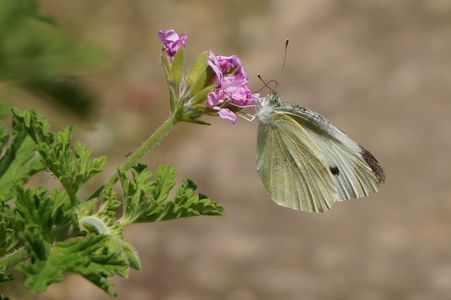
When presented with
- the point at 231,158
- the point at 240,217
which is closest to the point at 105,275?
the point at 240,217

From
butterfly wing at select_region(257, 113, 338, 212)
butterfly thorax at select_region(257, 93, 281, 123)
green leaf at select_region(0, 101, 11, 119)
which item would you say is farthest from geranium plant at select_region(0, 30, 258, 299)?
butterfly wing at select_region(257, 113, 338, 212)

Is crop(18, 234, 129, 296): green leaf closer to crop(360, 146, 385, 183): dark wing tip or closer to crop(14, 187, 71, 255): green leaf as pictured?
crop(14, 187, 71, 255): green leaf

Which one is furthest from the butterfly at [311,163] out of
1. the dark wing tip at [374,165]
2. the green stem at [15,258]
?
the green stem at [15,258]

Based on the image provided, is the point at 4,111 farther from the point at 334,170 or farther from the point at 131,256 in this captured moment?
the point at 334,170

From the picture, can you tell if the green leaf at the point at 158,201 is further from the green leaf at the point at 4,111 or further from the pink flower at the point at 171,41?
the green leaf at the point at 4,111

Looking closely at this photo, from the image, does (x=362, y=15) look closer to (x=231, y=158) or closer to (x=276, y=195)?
(x=231, y=158)

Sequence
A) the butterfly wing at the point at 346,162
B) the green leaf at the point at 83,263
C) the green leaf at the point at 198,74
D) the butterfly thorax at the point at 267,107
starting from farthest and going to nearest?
the butterfly wing at the point at 346,162, the butterfly thorax at the point at 267,107, the green leaf at the point at 198,74, the green leaf at the point at 83,263
